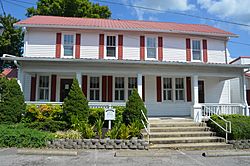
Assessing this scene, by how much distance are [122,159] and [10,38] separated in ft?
77.6

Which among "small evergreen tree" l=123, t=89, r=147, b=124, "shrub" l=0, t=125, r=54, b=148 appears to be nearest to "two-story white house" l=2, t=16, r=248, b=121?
"small evergreen tree" l=123, t=89, r=147, b=124

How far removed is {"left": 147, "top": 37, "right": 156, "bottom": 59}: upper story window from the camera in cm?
1478

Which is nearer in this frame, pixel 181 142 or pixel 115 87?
pixel 181 142

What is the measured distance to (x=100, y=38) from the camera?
14.5 m

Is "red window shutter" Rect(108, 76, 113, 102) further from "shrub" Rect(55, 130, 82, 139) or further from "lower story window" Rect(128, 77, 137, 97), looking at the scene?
"shrub" Rect(55, 130, 82, 139)

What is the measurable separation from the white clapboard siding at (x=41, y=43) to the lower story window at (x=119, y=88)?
15.0 feet

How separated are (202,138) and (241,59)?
44.6ft

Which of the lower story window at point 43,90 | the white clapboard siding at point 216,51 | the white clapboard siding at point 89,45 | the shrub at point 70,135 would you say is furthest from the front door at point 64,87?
the white clapboard siding at point 216,51

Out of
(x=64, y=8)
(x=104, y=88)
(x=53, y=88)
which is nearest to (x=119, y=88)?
(x=104, y=88)

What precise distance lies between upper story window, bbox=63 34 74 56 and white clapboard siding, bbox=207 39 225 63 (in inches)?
378

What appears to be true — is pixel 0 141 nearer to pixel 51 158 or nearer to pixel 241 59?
pixel 51 158

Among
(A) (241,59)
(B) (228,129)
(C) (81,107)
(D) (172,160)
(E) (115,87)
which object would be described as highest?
(A) (241,59)

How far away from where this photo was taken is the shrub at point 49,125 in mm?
9531

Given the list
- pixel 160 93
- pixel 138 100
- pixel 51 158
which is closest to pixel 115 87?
pixel 160 93
